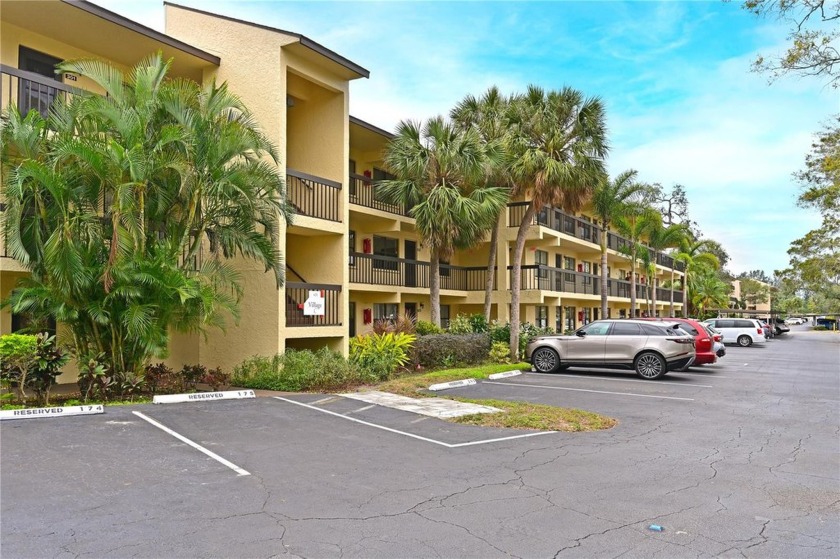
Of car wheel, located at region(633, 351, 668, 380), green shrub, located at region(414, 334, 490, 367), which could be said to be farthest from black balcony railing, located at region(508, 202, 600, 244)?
car wheel, located at region(633, 351, 668, 380)

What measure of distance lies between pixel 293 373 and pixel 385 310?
33.2ft

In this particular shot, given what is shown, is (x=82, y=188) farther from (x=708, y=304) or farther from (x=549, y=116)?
(x=708, y=304)

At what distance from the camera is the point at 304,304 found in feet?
50.9

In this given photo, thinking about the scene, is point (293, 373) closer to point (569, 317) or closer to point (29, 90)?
point (29, 90)

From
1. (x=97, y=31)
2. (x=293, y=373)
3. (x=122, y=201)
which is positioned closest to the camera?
(x=122, y=201)

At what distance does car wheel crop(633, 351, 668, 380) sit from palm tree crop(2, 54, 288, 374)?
1250cm

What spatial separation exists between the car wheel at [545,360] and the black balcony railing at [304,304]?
7.33m

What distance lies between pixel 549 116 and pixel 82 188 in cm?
1628

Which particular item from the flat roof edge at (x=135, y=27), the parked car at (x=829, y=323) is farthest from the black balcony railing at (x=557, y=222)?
the parked car at (x=829, y=323)

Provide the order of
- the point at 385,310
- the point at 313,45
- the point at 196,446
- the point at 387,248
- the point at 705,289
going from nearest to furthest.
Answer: the point at 196,446, the point at 313,45, the point at 385,310, the point at 387,248, the point at 705,289

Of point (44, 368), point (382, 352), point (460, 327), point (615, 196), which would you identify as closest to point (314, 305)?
point (382, 352)

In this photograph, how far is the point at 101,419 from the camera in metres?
9.64

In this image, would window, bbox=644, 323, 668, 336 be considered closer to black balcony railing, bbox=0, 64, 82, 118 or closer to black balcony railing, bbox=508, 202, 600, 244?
black balcony railing, bbox=508, 202, 600, 244

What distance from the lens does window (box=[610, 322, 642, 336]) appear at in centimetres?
1852
